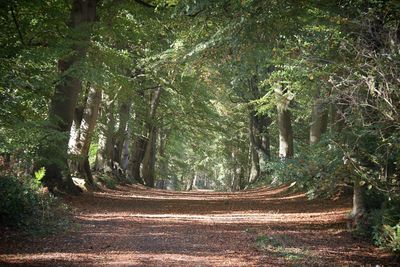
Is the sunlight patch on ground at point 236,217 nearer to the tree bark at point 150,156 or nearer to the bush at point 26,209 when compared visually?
the bush at point 26,209

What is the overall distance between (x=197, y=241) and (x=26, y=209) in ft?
12.5

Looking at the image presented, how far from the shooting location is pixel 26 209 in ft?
31.9

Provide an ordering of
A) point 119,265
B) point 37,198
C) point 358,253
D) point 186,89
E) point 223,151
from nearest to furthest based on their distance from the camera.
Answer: point 119,265 < point 358,253 < point 37,198 < point 186,89 < point 223,151

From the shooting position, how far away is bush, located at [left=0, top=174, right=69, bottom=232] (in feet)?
29.3

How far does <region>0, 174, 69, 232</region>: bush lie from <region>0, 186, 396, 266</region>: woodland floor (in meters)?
0.54

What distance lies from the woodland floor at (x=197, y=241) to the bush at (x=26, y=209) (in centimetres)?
54

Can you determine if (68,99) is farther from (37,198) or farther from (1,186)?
(1,186)

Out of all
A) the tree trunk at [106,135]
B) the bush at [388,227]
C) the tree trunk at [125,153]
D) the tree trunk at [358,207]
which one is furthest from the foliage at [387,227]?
the tree trunk at [125,153]

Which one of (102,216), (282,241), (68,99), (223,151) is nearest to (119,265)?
(282,241)

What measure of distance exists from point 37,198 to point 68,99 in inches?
183

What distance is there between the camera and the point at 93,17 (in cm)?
1527

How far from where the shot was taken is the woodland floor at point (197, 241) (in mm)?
7113

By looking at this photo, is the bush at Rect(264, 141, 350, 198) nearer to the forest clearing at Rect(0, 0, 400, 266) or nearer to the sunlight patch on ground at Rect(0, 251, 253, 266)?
the forest clearing at Rect(0, 0, 400, 266)

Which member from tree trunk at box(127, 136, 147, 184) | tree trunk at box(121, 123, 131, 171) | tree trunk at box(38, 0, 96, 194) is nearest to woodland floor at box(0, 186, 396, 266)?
tree trunk at box(38, 0, 96, 194)
